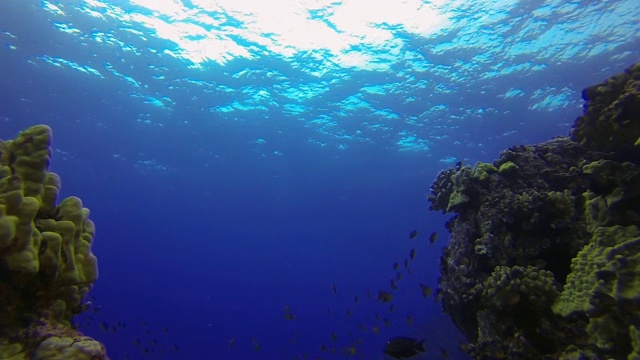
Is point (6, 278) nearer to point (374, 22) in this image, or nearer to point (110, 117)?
point (374, 22)

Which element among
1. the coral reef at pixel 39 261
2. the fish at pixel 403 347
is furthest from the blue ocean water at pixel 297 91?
the coral reef at pixel 39 261

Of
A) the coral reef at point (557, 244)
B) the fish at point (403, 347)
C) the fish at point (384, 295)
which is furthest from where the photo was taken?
the fish at point (384, 295)

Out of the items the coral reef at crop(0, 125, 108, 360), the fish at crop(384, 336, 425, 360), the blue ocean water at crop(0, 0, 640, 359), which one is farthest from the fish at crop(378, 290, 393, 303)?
the coral reef at crop(0, 125, 108, 360)

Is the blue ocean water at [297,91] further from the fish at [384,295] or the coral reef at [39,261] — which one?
the coral reef at [39,261]

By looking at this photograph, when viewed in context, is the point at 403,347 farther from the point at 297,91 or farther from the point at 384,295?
the point at 297,91

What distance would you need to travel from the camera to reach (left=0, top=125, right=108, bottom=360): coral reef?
263 cm

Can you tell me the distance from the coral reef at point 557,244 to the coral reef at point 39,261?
16.9 ft

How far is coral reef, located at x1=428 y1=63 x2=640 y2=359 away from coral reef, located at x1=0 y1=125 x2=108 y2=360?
203 inches

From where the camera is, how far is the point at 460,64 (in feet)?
67.2

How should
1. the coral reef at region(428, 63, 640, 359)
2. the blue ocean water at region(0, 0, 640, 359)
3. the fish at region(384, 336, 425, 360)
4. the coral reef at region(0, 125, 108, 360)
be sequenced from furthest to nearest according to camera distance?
the blue ocean water at region(0, 0, 640, 359), the fish at region(384, 336, 425, 360), the coral reef at region(428, 63, 640, 359), the coral reef at region(0, 125, 108, 360)

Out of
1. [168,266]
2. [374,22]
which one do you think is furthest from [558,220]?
[168,266]

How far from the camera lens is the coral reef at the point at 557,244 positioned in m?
4.11

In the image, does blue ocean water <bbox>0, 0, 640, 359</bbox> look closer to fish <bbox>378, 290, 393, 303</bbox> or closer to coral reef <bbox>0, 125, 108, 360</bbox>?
fish <bbox>378, 290, 393, 303</bbox>

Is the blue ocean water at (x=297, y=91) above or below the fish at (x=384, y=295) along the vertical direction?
above
